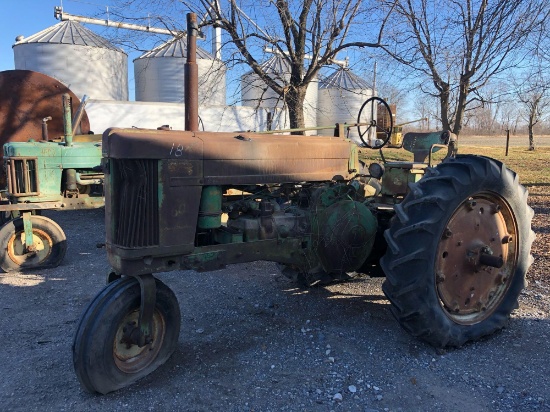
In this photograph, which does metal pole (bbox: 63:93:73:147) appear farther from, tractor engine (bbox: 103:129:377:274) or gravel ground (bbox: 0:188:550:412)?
tractor engine (bbox: 103:129:377:274)

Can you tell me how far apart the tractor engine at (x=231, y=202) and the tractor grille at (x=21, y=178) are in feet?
12.2

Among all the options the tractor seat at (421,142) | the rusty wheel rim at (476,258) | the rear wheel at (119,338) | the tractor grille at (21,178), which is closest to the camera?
the rear wheel at (119,338)

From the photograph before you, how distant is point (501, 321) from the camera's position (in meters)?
3.53

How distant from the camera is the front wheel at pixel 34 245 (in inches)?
224

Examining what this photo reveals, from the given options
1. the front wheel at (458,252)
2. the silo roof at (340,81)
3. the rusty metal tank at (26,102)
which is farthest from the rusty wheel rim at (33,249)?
the silo roof at (340,81)

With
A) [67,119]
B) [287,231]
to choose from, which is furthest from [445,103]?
[67,119]

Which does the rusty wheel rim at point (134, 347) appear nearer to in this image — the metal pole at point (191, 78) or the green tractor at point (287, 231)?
the green tractor at point (287, 231)

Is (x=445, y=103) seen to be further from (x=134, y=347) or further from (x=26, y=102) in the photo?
(x=26, y=102)

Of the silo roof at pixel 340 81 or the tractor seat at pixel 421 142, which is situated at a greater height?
the silo roof at pixel 340 81

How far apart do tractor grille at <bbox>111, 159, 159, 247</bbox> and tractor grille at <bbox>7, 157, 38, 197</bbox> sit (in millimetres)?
3845

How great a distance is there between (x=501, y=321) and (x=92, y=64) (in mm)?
17780

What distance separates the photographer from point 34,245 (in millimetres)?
5750

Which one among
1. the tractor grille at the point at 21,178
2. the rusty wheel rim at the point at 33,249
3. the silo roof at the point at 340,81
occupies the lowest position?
the rusty wheel rim at the point at 33,249

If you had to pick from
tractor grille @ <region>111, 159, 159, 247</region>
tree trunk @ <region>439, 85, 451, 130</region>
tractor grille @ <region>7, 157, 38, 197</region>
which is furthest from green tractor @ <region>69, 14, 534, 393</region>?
tree trunk @ <region>439, 85, 451, 130</region>
